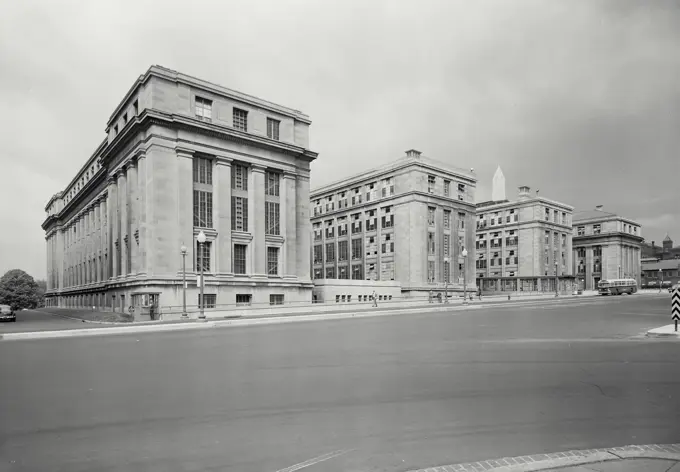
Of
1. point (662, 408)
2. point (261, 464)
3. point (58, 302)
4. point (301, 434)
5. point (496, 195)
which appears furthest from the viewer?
point (496, 195)

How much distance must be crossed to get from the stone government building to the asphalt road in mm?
28190

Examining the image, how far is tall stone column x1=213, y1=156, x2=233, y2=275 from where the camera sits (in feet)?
145

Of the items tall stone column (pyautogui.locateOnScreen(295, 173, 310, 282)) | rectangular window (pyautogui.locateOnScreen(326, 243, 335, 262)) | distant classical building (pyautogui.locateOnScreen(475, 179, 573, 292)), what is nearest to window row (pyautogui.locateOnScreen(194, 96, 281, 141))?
tall stone column (pyautogui.locateOnScreen(295, 173, 310, 282))

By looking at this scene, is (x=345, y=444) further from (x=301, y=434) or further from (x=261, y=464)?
(x=261, y=464)

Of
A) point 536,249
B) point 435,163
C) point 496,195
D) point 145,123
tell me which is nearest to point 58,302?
point 145,123

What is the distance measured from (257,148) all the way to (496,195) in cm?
10811

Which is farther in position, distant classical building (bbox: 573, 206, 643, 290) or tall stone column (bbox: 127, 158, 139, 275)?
distant classical building (bbox: 573, 206, 643, 290)

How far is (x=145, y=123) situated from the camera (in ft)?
136

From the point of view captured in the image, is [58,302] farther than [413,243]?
Yes

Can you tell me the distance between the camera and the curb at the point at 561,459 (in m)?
5.07

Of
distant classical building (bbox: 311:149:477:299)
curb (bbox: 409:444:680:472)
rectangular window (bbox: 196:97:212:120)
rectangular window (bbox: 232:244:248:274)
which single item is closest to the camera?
curb (bbox: 409:444:680:472)

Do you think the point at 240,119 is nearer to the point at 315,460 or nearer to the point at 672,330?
the point at 672,330

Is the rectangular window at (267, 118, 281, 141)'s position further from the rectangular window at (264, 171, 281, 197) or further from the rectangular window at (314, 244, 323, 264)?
the rectangular window at (314, 244, 323, 264)

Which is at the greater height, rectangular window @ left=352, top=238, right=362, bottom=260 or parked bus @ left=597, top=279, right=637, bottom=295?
rectangular window @ left=352, top=238, right=362, bottom=260
